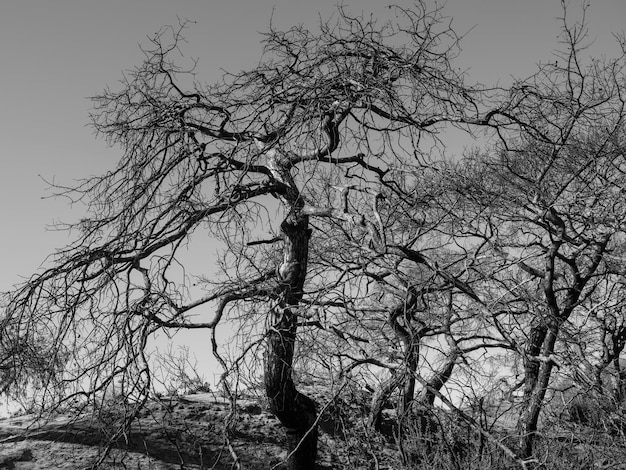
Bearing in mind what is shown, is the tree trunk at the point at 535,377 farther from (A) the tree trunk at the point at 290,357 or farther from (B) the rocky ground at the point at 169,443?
(A) the tree trunk at the point at 290,357

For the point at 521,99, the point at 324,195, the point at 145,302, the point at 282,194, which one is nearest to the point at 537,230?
the point at 521,99

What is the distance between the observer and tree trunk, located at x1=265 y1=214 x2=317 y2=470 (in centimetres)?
611

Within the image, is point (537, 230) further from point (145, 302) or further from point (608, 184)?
point (145, 302)

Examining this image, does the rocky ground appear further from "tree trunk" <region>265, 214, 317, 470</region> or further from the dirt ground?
"tree trunk" <region>265, 214, 317, 470</region>

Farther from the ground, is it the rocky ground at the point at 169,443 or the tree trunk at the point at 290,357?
the tree trunk at the point at 290,357

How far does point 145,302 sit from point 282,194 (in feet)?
5.69

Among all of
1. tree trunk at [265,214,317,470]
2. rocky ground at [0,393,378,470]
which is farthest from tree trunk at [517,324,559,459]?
tree trunk at [265,214,317,470]

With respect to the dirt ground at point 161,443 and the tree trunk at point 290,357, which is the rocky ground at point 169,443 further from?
the tree trunk at point 290,357

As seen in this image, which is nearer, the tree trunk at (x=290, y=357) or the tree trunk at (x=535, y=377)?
the tree trunk at (x=290, y=357)

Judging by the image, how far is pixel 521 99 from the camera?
678 centimetres

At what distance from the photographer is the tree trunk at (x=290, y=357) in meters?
6.11

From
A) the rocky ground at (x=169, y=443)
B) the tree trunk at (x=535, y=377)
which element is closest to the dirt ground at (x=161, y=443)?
the rocky ground at (x=169, y=443)

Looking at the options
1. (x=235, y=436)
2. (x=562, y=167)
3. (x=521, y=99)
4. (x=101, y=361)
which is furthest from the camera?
(x=562, y=167)

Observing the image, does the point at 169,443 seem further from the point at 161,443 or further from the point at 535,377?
the point at 535,377
